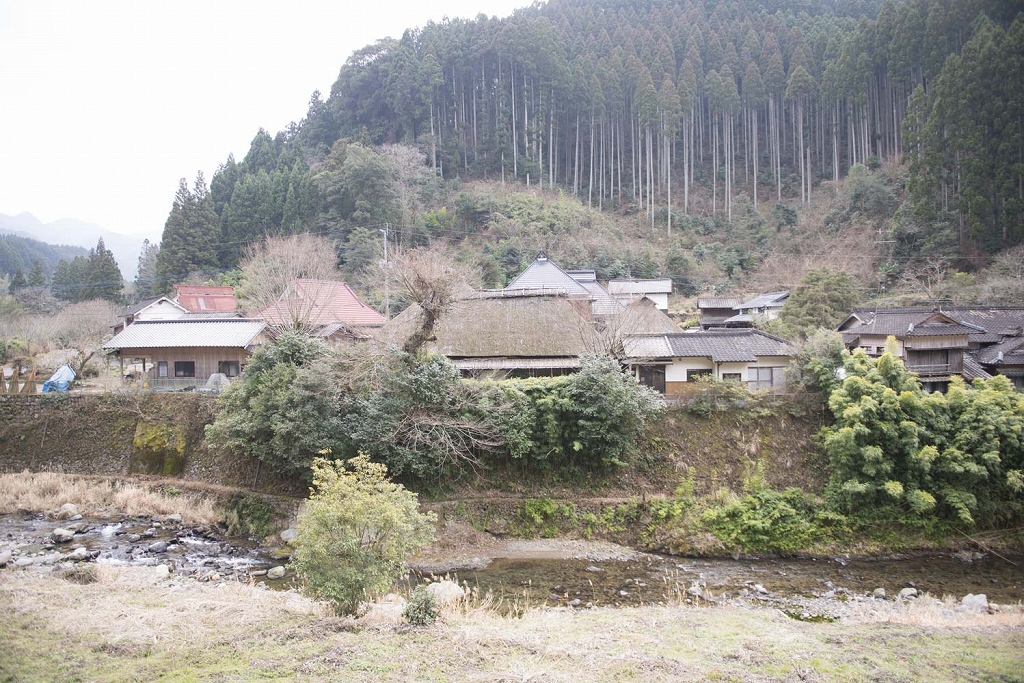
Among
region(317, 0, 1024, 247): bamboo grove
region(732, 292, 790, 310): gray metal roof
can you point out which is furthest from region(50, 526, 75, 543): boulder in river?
region(317, 0, 1024, 247): bamboo grove

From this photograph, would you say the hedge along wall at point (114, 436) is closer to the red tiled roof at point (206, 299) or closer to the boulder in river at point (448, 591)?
the boulder in river at point (448, 591)

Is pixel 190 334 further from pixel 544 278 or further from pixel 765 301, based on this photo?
pixel 765 301

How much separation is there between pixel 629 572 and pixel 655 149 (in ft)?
142

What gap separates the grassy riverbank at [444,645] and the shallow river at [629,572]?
2899 mm

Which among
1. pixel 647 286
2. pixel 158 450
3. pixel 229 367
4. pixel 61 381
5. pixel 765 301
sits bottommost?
pixel 158 450

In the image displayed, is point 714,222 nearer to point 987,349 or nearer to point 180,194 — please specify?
point 987,349

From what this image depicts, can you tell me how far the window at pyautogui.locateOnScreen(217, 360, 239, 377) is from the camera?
21.8 meters

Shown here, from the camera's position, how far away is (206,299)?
1235 inches

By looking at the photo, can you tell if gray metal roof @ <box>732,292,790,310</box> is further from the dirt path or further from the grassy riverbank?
the grassy riverbank

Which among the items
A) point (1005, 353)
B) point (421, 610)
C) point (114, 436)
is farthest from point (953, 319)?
point (114, 436)

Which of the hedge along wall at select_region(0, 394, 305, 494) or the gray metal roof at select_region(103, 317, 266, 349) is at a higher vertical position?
the gray metal roof at select_region(103, 317, 266, 349)

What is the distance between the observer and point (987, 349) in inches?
739

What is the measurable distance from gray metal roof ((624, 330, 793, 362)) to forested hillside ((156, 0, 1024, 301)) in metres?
15.8

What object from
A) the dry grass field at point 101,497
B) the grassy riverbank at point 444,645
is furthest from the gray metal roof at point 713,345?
the dry grass field at point 101,497
